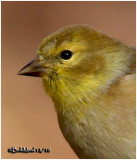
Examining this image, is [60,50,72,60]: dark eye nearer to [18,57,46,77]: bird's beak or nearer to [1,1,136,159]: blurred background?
[18,57,46,77]: bird's beak

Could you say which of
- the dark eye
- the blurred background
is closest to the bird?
the dark eye

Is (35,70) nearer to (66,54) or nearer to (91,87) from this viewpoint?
(66,54)

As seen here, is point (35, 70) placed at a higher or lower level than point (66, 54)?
lower

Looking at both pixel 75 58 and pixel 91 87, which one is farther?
pixel 75 58

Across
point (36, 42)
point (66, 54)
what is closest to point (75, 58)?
point (66, 54)

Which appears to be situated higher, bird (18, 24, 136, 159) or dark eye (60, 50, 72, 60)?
dark eye (60, 50, 72, 60)

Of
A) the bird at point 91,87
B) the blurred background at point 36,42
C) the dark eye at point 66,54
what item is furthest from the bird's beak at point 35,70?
the blurred background at point 36,42
